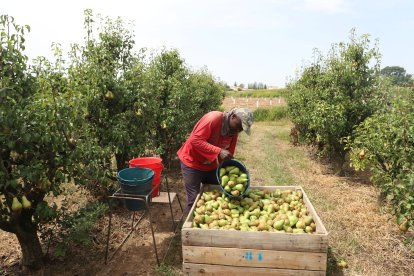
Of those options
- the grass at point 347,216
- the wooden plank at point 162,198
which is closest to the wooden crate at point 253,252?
the grass at point 347,216

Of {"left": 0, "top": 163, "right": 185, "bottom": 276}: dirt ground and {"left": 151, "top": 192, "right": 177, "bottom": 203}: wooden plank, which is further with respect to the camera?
→ {"left": 151, "top": 192, "right": 177, "bottom": 203}: wooden plank

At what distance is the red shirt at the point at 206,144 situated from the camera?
4.21 meters

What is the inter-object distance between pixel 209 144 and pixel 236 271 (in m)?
1.62

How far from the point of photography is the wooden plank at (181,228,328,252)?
3371 millimetres

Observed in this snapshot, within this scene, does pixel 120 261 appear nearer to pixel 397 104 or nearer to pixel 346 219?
pixel 346 219

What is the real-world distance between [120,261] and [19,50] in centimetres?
317

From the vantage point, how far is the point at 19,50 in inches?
143

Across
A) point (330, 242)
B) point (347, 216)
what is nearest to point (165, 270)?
point (330, 242)

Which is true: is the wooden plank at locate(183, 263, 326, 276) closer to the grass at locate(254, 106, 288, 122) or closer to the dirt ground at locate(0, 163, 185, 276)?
the dirt ground at locate(0, 163, 185, 276)

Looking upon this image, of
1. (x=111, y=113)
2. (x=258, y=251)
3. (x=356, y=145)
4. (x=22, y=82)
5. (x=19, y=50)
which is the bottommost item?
(x=258, y=251)

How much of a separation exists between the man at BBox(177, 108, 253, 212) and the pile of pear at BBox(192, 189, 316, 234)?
36cm

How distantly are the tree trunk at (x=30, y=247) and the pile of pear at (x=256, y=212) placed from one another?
86.5 inches

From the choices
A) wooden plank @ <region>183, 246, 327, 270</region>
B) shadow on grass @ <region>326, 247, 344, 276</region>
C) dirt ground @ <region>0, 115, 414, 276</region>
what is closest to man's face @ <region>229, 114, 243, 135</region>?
wooden plank @ <region>183, 246, 327, 270</region>

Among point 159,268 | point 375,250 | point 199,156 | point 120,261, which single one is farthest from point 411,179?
point 120,261
